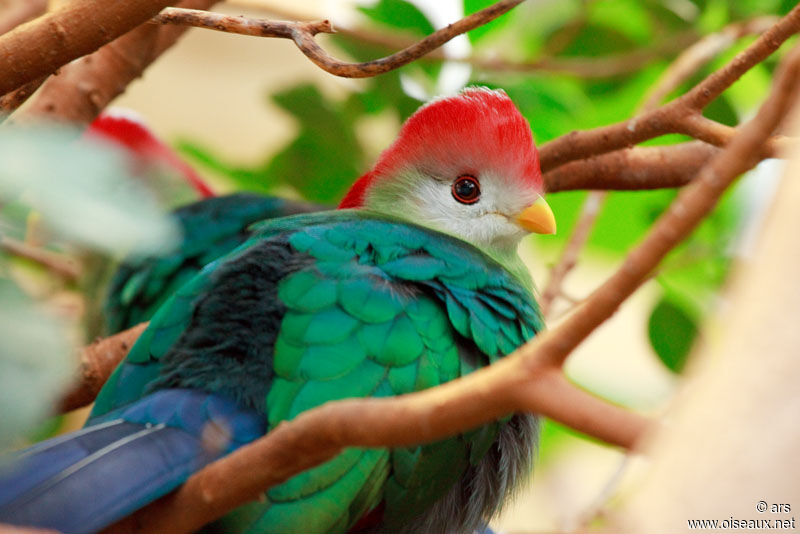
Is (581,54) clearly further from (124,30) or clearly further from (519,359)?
(519,359)

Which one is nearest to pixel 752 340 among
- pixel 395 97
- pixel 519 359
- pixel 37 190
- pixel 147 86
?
pixel 519 359

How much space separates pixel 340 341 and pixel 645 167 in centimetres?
98

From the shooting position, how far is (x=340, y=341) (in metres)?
1.38

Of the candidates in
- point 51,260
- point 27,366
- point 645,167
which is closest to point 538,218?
point 645,167

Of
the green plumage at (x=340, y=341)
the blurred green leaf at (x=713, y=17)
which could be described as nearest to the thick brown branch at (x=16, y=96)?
the green plumage at (x=340, y=341)

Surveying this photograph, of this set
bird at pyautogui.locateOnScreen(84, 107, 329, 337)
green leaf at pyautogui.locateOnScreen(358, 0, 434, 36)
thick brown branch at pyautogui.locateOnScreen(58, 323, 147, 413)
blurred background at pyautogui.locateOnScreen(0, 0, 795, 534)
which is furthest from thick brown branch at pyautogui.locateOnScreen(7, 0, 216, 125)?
green leaf at pyautogui.locateOnScreen(358, 0, 434, 36)

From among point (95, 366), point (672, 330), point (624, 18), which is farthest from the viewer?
point (624, 18)

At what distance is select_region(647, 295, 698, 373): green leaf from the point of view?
7.75ft

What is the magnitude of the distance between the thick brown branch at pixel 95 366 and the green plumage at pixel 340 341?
0.40 meters

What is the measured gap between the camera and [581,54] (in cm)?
276

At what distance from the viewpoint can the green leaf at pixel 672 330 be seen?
2.36m

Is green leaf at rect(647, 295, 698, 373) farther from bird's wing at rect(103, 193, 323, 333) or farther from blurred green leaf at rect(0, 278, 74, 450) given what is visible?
blurred green leaf at rect(0, 278, 74, 450)

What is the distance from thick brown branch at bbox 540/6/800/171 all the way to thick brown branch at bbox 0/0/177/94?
0.95 metres

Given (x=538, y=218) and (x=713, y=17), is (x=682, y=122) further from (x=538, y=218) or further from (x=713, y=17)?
(x=713, y=17)
